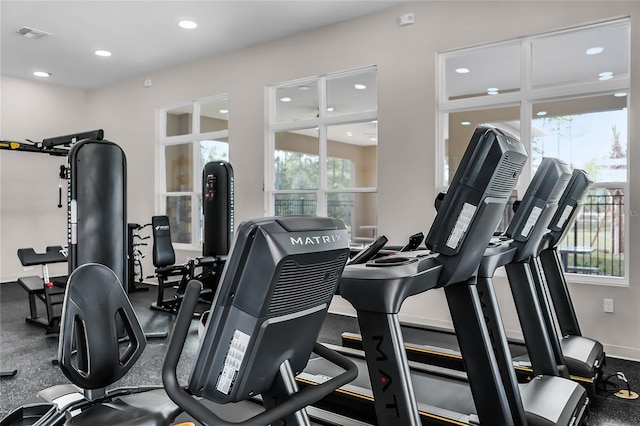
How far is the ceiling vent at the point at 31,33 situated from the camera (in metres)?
5.46

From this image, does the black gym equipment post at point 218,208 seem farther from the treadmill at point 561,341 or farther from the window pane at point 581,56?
the window pane at point 581,56

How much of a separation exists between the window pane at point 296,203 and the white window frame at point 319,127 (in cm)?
6

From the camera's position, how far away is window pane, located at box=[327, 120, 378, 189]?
5238 millimetres

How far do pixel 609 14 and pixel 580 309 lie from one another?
246 centimetres

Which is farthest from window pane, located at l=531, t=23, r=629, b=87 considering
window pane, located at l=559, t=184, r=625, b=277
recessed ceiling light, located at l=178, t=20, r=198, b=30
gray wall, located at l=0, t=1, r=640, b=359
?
recessed ceiling light, located at l=178, t=20, r=198, b=30

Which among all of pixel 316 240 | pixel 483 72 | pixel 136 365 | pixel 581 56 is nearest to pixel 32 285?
A: pixel 136 365

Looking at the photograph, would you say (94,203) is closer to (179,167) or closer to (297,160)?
(297,160)

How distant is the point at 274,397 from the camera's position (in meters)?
1.16

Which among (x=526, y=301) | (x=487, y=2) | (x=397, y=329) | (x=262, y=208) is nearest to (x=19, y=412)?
(x=397, y=329)

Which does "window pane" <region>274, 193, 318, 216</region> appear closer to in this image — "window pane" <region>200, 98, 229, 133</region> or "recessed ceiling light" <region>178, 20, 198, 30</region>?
"window pane" <region>200, 98, 229, 133</region>

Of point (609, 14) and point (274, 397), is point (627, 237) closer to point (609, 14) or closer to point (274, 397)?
point (609, 14)

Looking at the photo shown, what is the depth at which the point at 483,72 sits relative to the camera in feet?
15.1

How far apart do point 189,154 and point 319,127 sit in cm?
259

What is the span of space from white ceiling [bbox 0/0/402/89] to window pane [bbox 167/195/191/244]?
2.03 metres
